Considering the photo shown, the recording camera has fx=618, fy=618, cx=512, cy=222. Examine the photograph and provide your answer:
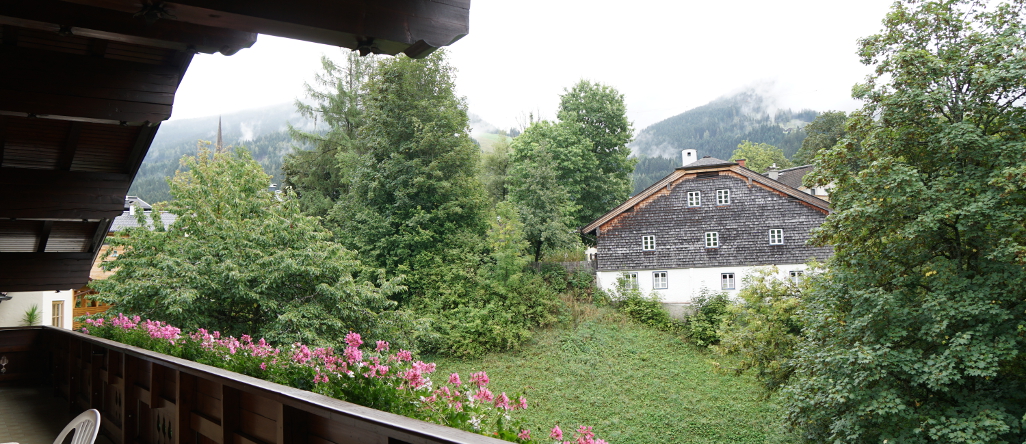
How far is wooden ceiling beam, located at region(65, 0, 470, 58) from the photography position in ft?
5.21

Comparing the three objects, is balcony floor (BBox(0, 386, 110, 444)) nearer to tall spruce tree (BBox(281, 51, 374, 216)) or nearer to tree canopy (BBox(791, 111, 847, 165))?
tall spruce tree (BBox(281, 51, 374, 216))

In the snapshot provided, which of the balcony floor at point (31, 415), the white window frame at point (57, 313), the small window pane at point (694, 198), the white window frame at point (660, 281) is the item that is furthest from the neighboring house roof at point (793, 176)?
the balcony floor at point (31, 415)

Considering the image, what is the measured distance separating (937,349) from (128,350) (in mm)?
9991

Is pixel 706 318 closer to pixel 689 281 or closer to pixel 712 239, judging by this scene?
pixel 689 281

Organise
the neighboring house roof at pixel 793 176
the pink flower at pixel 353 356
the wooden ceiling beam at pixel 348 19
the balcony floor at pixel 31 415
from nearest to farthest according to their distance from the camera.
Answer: the wooden ceiling beam at pixel 348 19 < the pink flower at pixel 353 356 < the balcony floor at pixel 31 415 < the neighboring house roof at pixel 793 176

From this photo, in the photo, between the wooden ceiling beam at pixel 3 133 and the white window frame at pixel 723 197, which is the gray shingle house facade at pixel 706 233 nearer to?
the white window frame at pixel 723 197

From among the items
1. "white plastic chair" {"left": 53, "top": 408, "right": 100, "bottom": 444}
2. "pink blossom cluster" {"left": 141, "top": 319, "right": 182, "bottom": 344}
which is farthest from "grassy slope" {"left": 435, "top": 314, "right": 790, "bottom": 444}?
"white plastic chair" {"left": 53, "top": 408, "right": 100, "bottom": 444}

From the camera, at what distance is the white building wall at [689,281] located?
21531 millimetres

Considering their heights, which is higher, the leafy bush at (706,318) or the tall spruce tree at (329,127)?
the tall spruce tree at (329,127)

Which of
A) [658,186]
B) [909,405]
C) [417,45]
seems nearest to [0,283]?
[417,45]

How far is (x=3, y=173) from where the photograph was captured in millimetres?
4105

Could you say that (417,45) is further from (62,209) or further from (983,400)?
(983,400)

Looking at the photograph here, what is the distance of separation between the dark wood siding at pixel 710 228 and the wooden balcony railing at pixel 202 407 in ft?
60.2

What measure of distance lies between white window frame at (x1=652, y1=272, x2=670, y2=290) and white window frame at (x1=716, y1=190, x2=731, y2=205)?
128 inches
